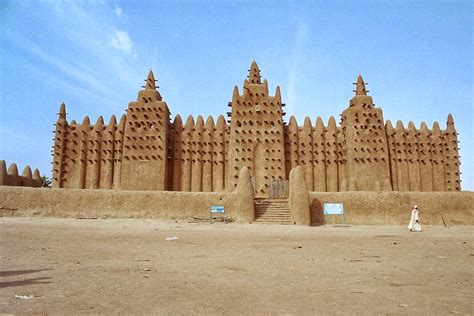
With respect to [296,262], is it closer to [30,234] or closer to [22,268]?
[22,268]

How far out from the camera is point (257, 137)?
33188 mm

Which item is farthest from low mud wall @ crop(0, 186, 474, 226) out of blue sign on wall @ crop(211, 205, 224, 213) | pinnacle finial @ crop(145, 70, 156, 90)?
pinnacle finial @ crop(145, 70, 156, 90)

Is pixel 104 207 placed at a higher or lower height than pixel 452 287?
higher

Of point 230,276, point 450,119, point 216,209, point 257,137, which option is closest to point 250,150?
point 257,137

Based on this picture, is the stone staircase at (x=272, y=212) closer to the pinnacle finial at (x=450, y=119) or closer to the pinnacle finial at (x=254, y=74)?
the pinnacle finial at (x=254, y=74)

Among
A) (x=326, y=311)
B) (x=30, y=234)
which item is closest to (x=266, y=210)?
(x=30, y=234)

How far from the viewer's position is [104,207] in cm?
2066

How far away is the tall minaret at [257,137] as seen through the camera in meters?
32.5

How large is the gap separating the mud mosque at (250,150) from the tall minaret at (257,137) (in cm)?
9

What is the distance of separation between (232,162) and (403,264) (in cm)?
2430

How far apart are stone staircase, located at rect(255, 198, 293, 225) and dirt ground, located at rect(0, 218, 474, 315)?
8.60 m

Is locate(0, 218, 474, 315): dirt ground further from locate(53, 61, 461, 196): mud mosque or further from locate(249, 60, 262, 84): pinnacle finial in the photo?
locate(249, 60, 262, 84): pinnacle finial

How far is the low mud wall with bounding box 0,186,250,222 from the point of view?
2023 cm

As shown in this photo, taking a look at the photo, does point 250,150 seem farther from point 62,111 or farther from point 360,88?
point 62,111
